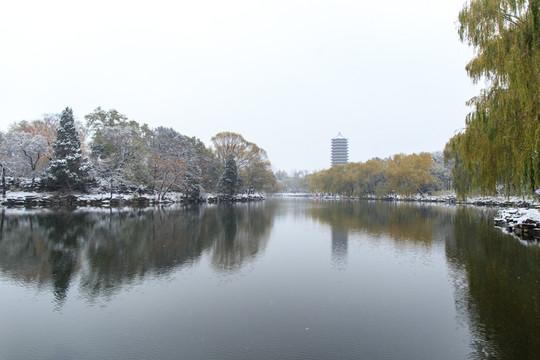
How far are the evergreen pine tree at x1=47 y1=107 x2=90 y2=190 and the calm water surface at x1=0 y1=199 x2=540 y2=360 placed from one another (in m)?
24.0

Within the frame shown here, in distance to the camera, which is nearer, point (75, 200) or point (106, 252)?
point (106, 252)

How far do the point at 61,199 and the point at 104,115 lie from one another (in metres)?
15.8

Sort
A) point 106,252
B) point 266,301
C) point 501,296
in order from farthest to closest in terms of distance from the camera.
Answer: point 106,252 < point 501,296 < point 266,301

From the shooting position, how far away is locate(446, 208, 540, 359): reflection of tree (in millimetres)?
4586

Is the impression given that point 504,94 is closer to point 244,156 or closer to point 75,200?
point 75,200

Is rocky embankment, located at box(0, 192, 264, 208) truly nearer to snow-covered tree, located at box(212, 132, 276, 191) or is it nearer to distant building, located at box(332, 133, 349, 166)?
snow-covered tree, located at box(212, 132, 276, 191)

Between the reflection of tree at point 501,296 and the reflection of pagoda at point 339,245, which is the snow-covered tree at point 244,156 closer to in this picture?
the reflection of pagoda at point 339,245

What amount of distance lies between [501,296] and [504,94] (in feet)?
17.3

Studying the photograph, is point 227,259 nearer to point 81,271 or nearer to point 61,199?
point 81,271

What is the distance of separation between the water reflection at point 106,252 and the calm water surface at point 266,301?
0.06 metres

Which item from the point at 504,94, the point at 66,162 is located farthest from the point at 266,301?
the point at 66,162

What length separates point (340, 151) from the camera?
13725cm

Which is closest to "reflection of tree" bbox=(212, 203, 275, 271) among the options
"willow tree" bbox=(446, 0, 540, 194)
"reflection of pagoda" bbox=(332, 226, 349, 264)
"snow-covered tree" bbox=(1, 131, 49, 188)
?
"reflection of pagoda" bbox=(332, 226, 349, 264)

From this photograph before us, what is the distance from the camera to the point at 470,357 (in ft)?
14.1
